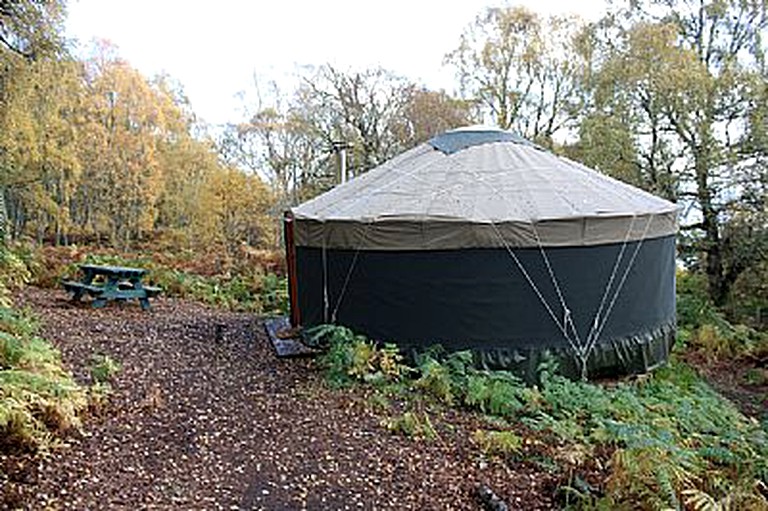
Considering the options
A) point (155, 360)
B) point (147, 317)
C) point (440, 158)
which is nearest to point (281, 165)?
point (147, 317)

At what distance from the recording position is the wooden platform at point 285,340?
20.8 feet

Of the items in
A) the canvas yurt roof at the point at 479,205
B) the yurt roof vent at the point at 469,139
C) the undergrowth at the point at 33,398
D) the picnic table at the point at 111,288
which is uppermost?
the yurt roof vent at the point at 469,139

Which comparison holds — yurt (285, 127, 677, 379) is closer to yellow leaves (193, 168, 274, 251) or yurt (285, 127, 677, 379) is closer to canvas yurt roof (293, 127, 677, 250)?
canvas yurt roof (293, 127, 677, 250)

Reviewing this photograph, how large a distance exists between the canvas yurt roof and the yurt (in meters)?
0.01

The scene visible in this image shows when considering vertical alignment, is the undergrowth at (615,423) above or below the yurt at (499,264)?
below

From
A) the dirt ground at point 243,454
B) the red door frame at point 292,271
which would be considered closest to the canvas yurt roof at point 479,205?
the red door frame at point 292,271

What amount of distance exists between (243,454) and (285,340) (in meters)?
3.05

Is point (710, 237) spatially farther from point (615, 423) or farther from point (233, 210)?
point (233, 210)

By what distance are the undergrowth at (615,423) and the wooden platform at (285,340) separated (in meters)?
0.27

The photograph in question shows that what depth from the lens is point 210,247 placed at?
1451 cm

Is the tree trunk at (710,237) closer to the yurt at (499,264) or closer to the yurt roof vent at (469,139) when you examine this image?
the yurt at (499,264)

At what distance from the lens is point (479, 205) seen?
6008 mm

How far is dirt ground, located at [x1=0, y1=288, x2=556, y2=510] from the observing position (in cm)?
326

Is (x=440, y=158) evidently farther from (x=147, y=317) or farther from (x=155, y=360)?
(x=147, y=317)
